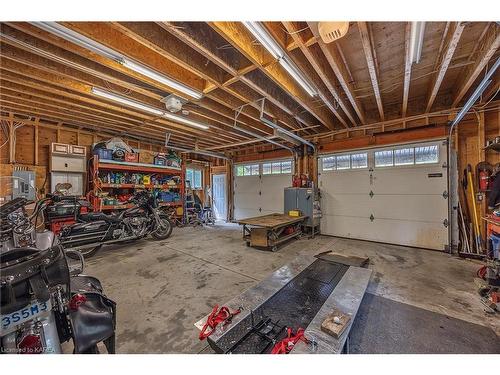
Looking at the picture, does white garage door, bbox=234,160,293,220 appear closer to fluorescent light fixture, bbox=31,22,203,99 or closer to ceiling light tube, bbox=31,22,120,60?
fluorescent light fixture, bbox=31,22,203,99

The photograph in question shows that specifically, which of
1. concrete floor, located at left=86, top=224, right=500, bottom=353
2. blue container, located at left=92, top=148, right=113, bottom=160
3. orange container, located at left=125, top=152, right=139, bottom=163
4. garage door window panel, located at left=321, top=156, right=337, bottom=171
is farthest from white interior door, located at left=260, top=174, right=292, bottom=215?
blue container, located at left=92, top=148, right=113, bottom=160

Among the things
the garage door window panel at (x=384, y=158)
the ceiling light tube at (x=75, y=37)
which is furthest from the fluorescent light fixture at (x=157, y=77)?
the garage door window panel at (x=384, y=158)

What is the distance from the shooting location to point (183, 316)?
2049 mm

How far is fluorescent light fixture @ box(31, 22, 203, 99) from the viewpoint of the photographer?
189cm

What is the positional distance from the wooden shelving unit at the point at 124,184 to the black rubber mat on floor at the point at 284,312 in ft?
16.0

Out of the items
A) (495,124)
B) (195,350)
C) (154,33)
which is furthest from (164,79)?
(495,124)

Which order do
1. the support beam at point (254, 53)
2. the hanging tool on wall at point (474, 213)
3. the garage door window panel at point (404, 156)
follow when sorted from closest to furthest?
1. the support beam at point (254, 53)
2. the hanging tool on wall at point (474, 213)
3. the garage door window panel at point (404, 156)

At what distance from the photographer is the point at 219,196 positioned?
29.2 feet

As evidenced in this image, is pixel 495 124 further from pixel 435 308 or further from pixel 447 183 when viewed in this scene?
pixel 435 308

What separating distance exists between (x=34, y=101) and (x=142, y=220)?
2.94 metres

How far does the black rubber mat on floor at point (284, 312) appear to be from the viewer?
1.53m

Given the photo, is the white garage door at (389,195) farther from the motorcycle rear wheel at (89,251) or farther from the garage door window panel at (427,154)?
the motorcycle rear wheel at (89,251)

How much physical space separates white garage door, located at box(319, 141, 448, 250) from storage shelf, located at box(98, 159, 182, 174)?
478cm
